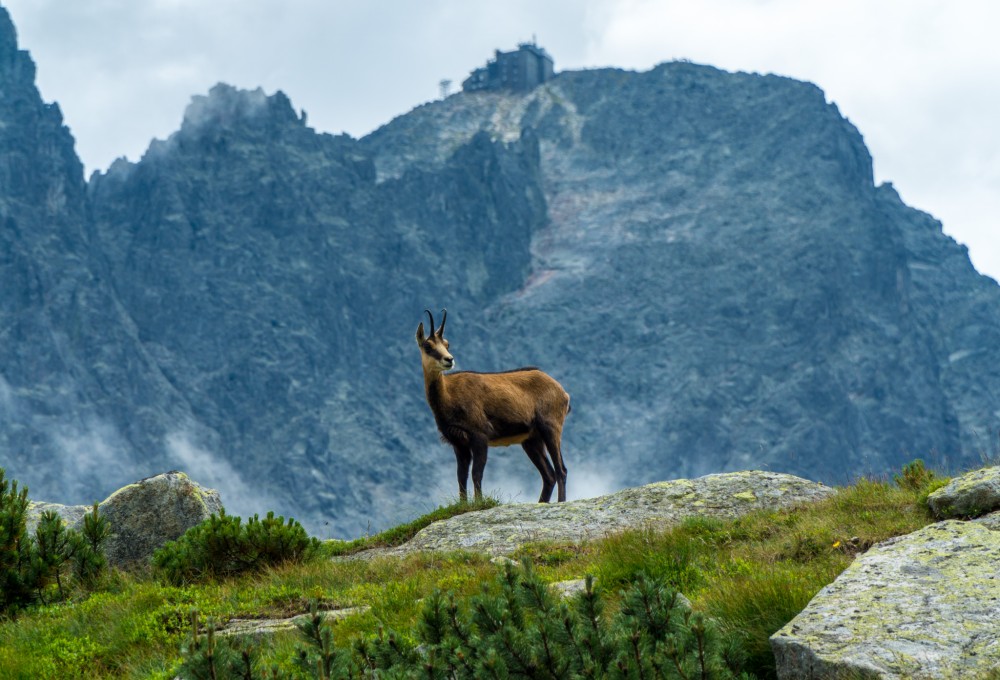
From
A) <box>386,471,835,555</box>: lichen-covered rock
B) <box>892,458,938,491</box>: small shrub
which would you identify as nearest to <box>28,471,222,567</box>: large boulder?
<box>386,471,835,555</box>: lichen-covered rock

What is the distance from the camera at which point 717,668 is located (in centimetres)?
549

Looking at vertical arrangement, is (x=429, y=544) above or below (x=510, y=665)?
above

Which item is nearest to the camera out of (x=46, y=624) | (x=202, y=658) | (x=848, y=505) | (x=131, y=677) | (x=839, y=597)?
(x=202, y=658)

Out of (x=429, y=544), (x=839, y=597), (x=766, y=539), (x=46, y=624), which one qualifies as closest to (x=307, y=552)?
(x=429, y=544)

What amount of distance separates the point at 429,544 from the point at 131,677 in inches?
229

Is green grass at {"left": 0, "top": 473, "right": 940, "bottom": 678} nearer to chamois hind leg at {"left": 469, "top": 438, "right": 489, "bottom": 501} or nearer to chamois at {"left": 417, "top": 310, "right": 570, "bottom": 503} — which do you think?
chamois at {"left": 417, "top": 310, "right": 570, "bottom": 503}

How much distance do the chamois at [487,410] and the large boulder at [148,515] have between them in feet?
14.4

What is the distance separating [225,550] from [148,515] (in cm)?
313

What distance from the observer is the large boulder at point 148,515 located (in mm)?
14961

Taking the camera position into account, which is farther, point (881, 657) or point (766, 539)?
point (766, 539)

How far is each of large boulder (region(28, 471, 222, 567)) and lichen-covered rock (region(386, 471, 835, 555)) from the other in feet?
9.85

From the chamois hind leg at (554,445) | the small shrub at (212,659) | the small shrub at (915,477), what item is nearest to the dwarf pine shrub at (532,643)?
the small shrub at (212,659)

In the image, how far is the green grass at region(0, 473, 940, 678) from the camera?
841cm

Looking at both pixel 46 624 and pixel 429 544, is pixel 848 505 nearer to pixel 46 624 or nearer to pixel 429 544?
pixel 429 544
